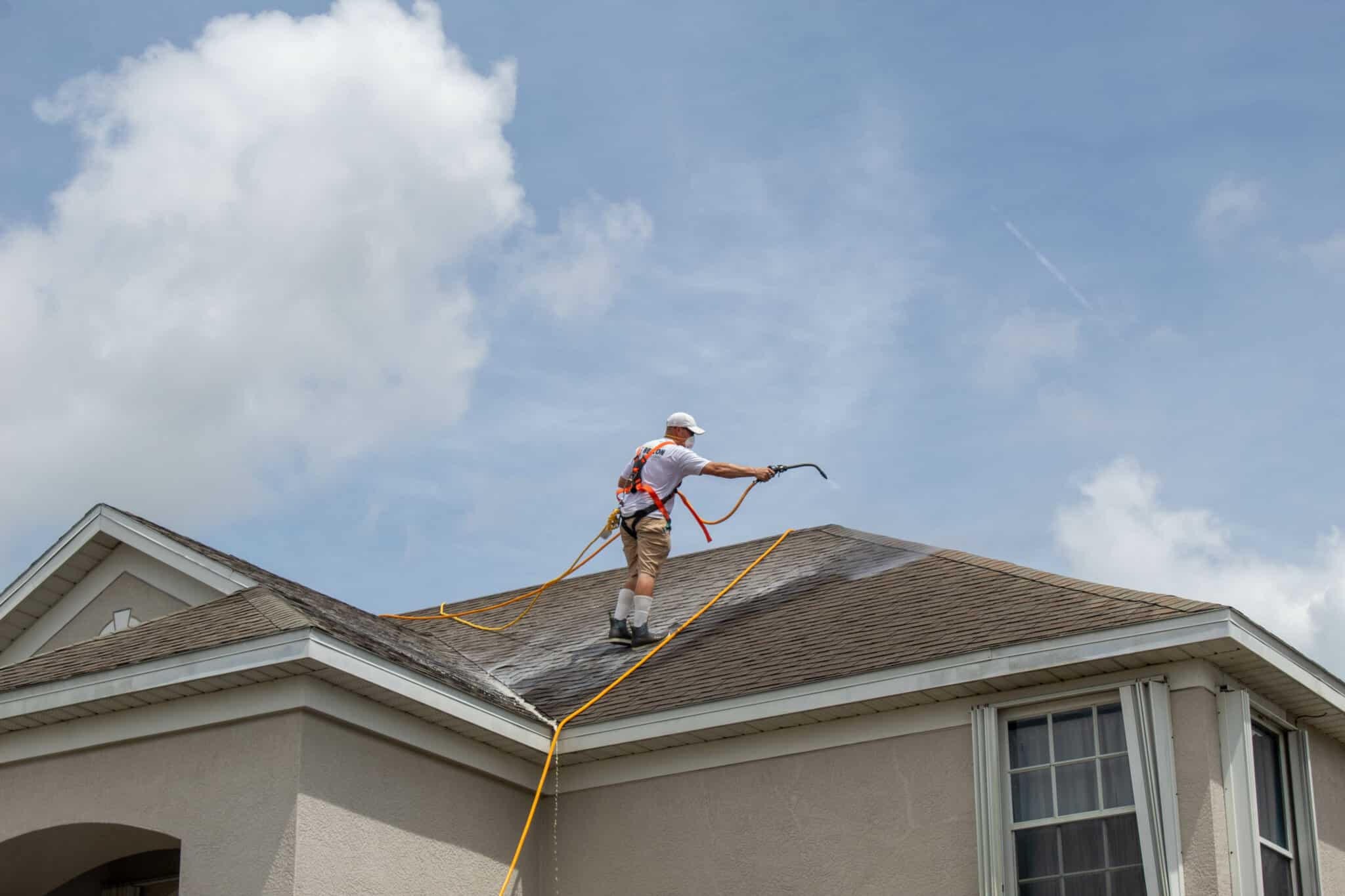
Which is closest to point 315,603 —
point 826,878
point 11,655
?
point 11,655

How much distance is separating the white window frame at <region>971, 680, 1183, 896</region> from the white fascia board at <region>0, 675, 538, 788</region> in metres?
3.41

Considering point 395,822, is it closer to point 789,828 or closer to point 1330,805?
point 789,828

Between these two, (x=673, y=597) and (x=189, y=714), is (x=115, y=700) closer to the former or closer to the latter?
(x=189, y=714)

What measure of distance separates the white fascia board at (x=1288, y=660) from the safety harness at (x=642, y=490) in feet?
16.4

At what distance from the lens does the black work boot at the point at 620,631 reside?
13.7 m

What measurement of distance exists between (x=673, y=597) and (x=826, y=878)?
4.19 meters

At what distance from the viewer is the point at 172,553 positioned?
517 inches

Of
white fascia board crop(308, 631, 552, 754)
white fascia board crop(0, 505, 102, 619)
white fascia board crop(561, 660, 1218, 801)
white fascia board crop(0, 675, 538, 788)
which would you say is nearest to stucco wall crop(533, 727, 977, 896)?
white fascia board crop(561, 660, 1218, 801)

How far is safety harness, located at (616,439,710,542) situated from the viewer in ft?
45.1

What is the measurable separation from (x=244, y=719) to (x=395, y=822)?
3.83 ft

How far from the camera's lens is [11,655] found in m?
14.1

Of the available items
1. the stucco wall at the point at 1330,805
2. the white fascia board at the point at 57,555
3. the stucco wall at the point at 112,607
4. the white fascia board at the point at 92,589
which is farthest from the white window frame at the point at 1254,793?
the white fascia board at the point at 57,555

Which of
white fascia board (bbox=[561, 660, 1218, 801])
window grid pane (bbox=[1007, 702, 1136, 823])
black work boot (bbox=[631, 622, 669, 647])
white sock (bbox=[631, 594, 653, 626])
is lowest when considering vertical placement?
window grid pane (bbox=[1007, 702, 1136, 823])

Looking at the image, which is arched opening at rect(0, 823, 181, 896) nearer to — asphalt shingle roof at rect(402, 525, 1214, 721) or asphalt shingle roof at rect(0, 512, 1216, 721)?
asphalt shingle roof at rect(0, 512, 1216, 721)
